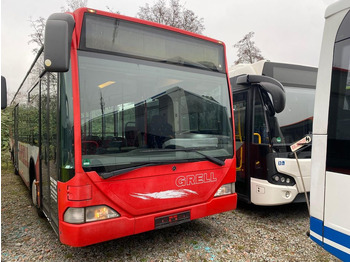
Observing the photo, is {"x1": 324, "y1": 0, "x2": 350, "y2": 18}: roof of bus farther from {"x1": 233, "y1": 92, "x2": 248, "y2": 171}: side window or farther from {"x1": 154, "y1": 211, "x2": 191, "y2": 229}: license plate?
{"x1": 154, "y1": 211, "x2": 191, "y2": 229}: license plate

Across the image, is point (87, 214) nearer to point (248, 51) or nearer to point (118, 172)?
point (118, 172)

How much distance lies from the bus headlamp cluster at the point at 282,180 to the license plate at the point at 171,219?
6.10 ft

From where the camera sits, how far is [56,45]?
253 cm

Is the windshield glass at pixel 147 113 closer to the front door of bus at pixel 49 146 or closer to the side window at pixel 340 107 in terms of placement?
the front door of bus at pixel 49 146

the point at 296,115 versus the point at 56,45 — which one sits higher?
the point at 56,45

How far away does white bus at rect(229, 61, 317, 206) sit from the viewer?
4.39 meters

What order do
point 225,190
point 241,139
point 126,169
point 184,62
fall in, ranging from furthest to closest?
point 241,139 → point 225,190 → point 184,62 → point 126,169

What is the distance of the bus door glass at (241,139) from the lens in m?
4.86

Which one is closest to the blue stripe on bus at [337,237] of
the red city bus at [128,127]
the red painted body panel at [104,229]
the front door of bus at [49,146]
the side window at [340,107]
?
the side window at [340,107]

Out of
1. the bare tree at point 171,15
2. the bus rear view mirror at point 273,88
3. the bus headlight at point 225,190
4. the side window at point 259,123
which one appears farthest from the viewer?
the bare tree at point 171,15

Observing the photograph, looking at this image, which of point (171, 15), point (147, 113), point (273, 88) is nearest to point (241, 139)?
point (273, 88)

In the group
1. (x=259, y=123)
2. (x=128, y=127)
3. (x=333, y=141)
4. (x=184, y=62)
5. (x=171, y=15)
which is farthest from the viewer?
(x=171, y=15)

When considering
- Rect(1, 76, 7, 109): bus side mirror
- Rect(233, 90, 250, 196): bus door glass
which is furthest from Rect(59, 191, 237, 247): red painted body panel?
Rect(233, 90, 250, 196): bus door glass

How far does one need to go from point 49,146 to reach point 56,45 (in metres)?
1.37
